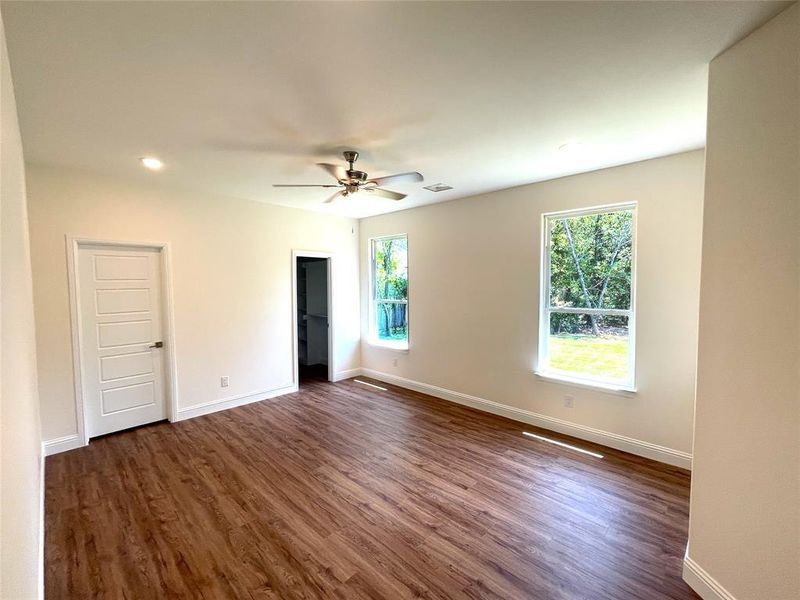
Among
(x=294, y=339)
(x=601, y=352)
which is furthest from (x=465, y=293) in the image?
(x=294, y=339)

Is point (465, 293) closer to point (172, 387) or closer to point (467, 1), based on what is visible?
point (467, 1)

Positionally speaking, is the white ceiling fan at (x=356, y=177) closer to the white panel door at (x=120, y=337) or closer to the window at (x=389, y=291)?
the window at (x=389, y=291)

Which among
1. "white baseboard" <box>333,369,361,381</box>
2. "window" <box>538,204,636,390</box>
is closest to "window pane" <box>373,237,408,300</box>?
"white baseboard" <box>333,369,361,381</box>

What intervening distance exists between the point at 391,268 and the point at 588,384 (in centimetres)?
318

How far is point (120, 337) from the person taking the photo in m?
3.65

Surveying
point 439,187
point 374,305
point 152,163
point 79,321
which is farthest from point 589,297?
point 79,321

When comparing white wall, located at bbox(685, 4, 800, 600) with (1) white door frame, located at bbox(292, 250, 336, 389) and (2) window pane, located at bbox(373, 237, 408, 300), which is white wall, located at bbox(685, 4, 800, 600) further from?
(1) white door frame, located at bbox(292, 250, 336, 389)

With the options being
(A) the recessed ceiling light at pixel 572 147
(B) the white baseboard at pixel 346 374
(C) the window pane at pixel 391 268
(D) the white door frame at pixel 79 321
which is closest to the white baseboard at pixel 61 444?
(D) the white door frame at pixel 79 321

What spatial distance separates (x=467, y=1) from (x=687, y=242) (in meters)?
2.73

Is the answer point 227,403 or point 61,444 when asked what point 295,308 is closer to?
point 227,403

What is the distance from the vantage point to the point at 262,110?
2166 mm

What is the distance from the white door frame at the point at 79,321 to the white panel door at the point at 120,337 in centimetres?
5

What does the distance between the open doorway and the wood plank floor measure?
10.2 feet

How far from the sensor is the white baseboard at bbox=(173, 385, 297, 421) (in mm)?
4050
